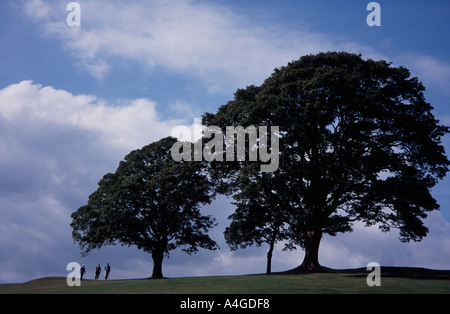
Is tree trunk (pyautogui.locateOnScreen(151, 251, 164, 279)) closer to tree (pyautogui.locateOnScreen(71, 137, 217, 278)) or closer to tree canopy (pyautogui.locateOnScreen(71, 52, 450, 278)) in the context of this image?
tree (pyautogui.locateOnScreen(71, 137, 217, 278))

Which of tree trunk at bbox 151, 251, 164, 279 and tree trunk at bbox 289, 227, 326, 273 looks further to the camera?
tree trunk at bbox 151, 251, 164, 279

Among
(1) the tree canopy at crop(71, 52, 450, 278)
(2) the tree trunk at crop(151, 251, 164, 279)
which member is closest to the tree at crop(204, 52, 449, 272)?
(1) the tree canopy at crop(71, 52, 450, 278)

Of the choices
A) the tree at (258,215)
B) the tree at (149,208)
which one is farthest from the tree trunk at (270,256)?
the tree at (149,208)

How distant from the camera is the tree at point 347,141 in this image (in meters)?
35.9

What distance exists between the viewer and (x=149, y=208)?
169 feet

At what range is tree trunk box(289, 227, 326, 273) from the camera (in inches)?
1505

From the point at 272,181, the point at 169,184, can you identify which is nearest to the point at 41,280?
the point at 169,184

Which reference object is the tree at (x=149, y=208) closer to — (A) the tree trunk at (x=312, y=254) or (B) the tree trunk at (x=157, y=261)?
(B) the tree trunk at (x=157, y=261)

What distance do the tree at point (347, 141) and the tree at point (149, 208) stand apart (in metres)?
14.0

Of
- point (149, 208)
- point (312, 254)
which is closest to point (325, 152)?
point (312, 254)

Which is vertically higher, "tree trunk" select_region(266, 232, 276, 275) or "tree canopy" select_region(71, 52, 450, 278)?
"tree canopy" select_region(71, 52, 450, 278)

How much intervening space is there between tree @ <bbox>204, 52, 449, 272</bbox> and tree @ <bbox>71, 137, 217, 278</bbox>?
14.0 m

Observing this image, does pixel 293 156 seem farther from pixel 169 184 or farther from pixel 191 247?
pixel 191 247

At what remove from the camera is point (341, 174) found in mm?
38750
